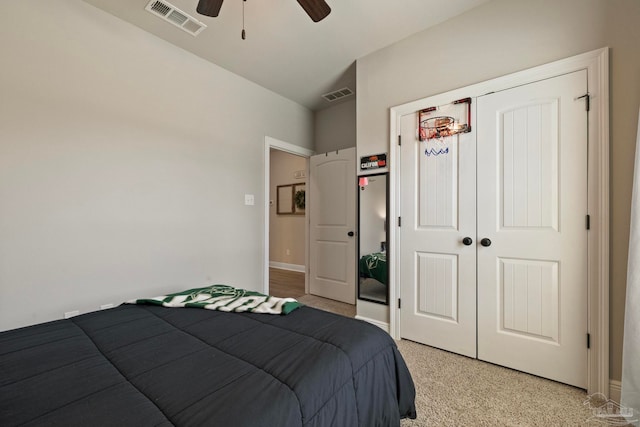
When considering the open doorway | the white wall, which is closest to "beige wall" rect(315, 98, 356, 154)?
the white wall

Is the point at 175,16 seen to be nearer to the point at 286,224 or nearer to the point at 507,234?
the point at 507,234

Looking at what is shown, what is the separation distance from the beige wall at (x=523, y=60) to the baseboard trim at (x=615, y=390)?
0.03 metres

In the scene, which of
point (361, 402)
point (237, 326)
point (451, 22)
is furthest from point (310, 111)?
point (361, 402)

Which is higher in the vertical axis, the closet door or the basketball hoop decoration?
the basketball hoop decoration

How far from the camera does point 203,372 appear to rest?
0.94 m

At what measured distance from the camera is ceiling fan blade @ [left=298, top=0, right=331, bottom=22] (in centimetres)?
167

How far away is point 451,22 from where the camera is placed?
92.7 inches

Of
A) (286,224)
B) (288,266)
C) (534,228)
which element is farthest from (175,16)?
(288,266)

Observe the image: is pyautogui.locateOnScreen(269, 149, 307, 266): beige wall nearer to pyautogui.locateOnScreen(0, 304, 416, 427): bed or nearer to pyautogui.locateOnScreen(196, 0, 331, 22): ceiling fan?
pyautogui.locateOnScreen(196, 0, 331, 22): ceiling fan

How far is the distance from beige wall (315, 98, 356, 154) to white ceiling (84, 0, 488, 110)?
0.67 meters

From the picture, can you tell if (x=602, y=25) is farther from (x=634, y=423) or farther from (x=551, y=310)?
(x=634, y=423)

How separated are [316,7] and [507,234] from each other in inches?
81.3

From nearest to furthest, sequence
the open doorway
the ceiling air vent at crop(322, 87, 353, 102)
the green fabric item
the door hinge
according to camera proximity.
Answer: the door hinge < the green fabric item < the ceiling air vent at crop(322, 87, 353, 102) < the open doorway

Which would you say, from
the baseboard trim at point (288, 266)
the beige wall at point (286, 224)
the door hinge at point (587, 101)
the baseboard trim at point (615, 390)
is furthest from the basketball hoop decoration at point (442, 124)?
the baseboard trim at point (288, 266)
